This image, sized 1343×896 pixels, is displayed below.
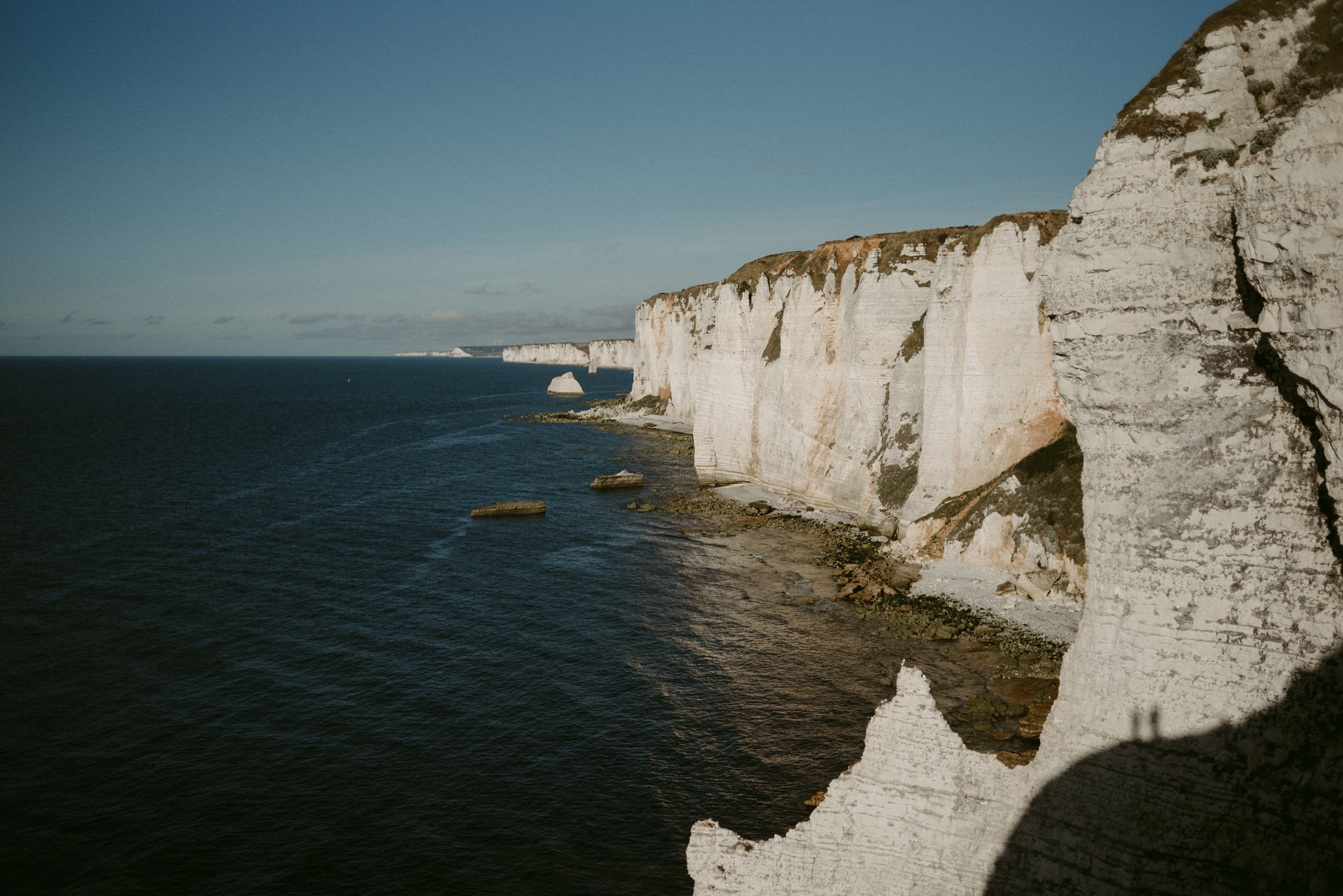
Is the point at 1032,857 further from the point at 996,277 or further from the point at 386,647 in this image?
the point at 996,277

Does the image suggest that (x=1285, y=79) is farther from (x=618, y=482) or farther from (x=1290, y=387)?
(x=618, y=482)

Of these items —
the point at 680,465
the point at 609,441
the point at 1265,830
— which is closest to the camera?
the point at 1265,830

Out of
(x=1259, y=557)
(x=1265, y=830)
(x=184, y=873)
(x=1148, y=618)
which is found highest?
(x=1259, y=557)

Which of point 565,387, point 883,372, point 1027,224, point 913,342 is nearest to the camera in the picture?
point 1027,224

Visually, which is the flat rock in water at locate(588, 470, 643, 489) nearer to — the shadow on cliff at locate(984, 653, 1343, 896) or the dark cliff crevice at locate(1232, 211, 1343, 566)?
the shadow on cliff at locate(984, 653, 1343, 896)

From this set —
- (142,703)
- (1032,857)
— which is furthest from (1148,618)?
(142,703)

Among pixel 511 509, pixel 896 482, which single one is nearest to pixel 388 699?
pixel 511 509

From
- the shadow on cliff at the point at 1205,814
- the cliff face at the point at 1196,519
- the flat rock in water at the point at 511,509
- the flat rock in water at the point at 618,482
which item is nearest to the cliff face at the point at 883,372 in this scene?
the flat rock in water at the point at 618,482

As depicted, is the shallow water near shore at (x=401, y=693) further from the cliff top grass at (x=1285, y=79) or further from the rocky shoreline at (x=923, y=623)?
the cliff top grass at (x=1285, y=79)
